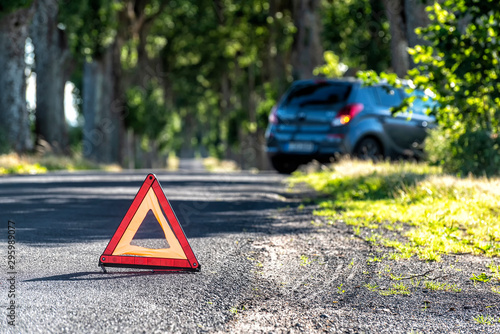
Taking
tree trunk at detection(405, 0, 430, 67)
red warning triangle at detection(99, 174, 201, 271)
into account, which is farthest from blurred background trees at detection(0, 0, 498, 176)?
red warning triangle at detection(99, 174, 201, 271)

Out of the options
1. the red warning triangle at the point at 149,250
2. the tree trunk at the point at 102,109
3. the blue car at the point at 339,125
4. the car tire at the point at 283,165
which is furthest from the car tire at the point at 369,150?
the tree trunk at the point at 102,109

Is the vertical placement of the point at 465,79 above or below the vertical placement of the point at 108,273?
above

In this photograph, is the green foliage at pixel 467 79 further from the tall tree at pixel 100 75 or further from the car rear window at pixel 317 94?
the tall tree at pixel 100 75

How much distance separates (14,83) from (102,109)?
937cm

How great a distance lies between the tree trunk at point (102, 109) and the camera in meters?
28.2

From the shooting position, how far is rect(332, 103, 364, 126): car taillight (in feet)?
44.9

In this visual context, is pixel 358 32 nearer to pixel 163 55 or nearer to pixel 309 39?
pixel 309 39

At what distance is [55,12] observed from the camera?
23.3 metres

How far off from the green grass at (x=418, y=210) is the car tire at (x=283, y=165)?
3.39m

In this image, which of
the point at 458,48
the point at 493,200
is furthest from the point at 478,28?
the point at 493,200

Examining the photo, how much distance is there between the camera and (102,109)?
1146 inches

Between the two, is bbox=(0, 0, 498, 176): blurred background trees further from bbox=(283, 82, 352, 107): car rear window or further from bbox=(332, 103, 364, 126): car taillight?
bbox=(332, 103, 364, 126): car taillight

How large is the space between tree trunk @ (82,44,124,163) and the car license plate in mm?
15504

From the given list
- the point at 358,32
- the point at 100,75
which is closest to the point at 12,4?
the point at 100,75
